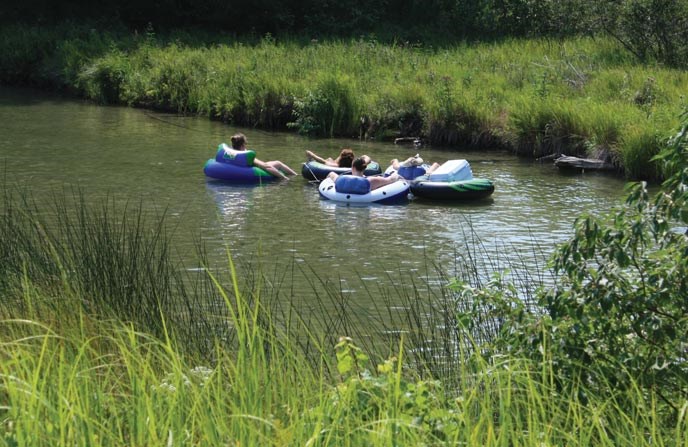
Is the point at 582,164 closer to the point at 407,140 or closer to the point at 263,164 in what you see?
the point at 407,140

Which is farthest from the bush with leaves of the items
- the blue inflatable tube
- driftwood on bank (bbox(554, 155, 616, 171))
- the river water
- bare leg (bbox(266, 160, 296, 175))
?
driftwood on bank (bbox(554, 155, 616, 171))

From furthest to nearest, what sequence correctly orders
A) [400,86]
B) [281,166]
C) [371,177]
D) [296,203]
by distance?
[400,86] → [281,166] → [371,177] → [296,203]

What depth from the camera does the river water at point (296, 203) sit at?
9.46m

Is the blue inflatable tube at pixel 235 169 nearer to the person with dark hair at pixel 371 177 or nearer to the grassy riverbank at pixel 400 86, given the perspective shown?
the person with dark hair at pixel 371 177

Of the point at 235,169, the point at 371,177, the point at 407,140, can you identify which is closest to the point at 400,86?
the point at 407,140

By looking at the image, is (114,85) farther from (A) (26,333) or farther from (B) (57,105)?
(A) (26,333)

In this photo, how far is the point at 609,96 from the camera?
53.2 feet

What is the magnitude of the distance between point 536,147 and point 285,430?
1257 centimetres

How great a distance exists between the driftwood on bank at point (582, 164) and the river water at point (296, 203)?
17 centimetres

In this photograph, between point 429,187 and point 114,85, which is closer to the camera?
point 429,187

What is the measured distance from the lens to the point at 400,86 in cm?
1769

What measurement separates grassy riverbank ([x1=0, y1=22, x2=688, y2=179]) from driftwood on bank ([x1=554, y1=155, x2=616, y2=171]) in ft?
0.57

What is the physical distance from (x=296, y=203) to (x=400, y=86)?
19.1ft

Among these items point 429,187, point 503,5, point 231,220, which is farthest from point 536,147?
point 503,5
